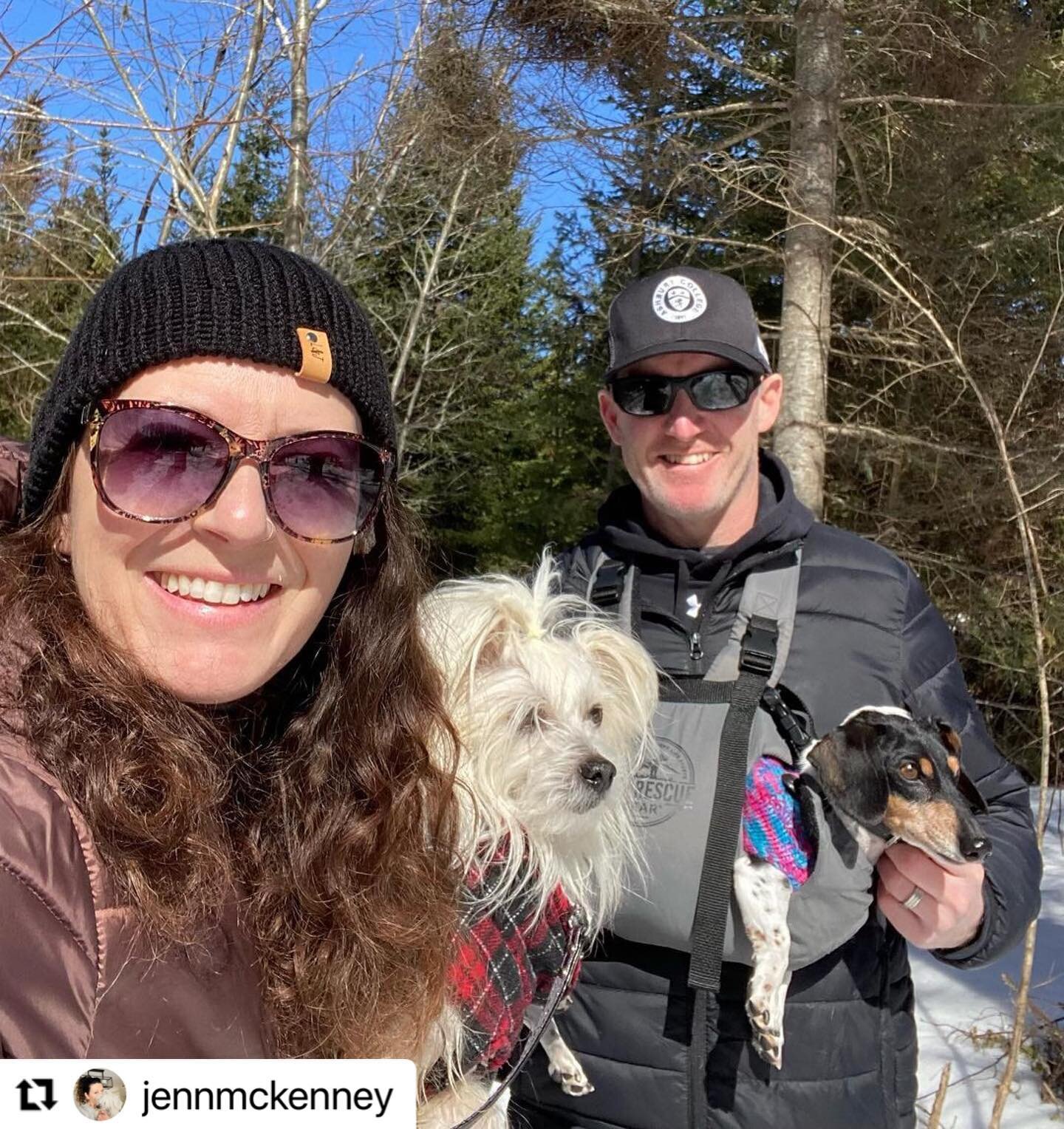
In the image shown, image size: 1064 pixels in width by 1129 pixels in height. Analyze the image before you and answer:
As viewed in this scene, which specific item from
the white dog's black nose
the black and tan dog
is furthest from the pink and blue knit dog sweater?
the white dog's black nose

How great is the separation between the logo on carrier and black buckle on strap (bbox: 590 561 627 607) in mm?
418

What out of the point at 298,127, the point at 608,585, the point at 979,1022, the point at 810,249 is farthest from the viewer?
the point at 810,249

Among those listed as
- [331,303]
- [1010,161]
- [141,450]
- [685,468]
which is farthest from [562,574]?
[1010,161]

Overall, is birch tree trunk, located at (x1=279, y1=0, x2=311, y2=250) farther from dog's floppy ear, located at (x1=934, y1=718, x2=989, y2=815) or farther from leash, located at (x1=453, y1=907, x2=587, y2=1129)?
dog's floppy ear, located at (x1=934, y1=718, x2=989, y2=815)

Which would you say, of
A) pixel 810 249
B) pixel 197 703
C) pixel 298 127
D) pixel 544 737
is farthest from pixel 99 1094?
pixel 810 249

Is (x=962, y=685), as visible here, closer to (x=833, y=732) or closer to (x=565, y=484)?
(x=833, y=732)

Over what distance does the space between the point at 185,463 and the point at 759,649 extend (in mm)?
1321

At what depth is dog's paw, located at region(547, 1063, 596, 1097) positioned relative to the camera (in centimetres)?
207

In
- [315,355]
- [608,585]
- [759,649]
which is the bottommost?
[759,649]

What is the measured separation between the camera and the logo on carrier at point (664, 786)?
6.74 feet

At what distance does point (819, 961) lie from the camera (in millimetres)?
2072

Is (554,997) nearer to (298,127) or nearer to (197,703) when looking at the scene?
(197,703)

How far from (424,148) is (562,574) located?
5.76 metres

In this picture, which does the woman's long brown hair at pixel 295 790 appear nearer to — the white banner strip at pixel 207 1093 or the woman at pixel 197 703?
the woman at pixel 197 703
